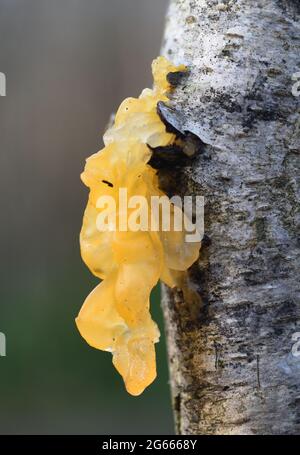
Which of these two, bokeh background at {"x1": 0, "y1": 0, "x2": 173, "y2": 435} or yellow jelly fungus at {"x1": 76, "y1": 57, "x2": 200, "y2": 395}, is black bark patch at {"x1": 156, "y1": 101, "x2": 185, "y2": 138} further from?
bokeh background at {"x1": 0, "y1": 0, "x2": 173, "y2": 435}

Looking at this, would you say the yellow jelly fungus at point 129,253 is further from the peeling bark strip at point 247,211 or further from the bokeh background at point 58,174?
the bokeh background at point 58,174

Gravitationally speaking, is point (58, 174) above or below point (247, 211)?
above

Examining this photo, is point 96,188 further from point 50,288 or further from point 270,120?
point 50,288

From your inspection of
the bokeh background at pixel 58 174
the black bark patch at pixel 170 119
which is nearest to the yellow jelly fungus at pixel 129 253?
the black bark patch at pixel 170 119

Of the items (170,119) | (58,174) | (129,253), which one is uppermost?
(58,174)

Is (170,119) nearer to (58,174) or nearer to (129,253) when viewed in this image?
(129,253)

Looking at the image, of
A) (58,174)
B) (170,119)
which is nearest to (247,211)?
(170,119)

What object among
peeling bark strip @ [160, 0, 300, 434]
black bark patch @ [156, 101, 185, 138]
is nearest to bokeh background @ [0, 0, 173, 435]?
peeling bark strip @ [160, 0, 300, 434]
